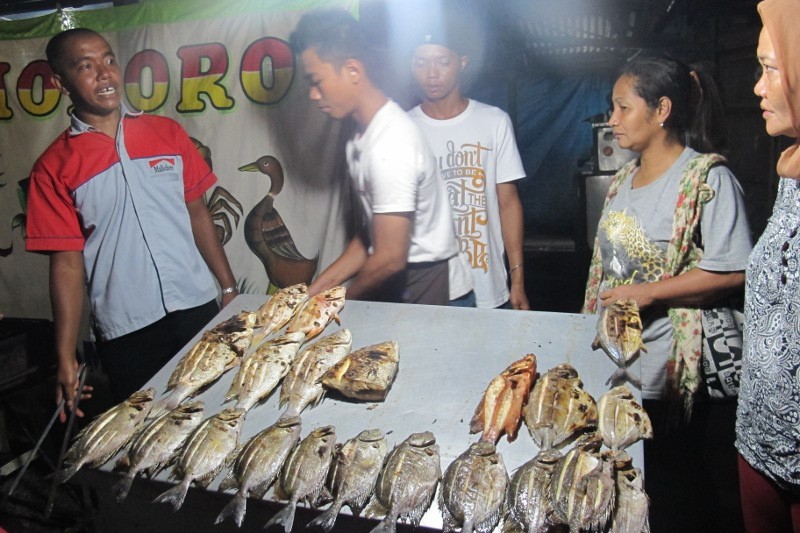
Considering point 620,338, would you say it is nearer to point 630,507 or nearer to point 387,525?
point 630,507

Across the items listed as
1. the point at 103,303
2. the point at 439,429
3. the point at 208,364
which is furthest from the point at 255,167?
the point at 439,429

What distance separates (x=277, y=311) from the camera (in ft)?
8.73

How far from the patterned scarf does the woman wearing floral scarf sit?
39 centimetres

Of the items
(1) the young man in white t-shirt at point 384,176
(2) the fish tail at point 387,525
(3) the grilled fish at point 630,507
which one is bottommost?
(2) the fish tail at point 387,525

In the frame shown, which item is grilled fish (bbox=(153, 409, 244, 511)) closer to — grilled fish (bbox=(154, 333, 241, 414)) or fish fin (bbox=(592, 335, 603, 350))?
grilled fish (bbox=(154, 333, 241, 414))

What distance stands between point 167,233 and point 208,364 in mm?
1447

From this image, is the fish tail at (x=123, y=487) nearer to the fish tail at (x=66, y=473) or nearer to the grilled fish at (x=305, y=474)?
the fish tail at (x=66, y=473)

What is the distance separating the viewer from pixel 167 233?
3469mm

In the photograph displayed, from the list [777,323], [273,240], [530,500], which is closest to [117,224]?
[273,240]

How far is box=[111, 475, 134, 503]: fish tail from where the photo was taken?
1793mm

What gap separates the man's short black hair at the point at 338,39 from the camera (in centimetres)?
291

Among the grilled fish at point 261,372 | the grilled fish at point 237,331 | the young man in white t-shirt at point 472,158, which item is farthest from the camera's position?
the young man in white t-shirt at point 472,158

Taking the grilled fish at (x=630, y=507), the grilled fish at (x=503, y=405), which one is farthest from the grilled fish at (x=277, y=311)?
the grilled fish at (x=630, y=507)

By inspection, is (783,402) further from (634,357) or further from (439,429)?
(439,429)
